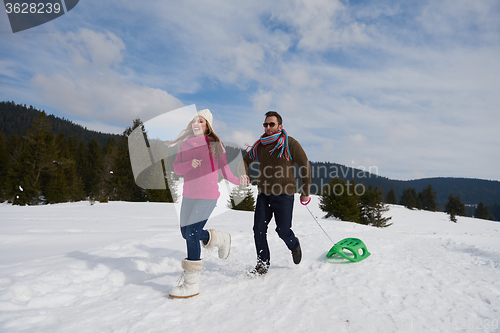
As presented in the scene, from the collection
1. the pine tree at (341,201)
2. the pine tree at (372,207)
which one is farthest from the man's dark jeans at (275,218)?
the pine tree at (372,207)

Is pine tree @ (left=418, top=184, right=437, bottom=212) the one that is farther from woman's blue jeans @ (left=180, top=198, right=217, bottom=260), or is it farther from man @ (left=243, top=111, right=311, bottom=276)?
woman's blue jeans @ (left=180, top=198, right=217, bottom=260)

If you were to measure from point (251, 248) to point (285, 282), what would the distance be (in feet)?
6.95

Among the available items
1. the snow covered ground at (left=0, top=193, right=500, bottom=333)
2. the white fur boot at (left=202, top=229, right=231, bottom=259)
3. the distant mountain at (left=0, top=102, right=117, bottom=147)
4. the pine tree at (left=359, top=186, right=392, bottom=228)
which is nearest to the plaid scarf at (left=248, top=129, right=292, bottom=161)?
the white fur boot at (left=202, top=229, right=231, bottom=259)

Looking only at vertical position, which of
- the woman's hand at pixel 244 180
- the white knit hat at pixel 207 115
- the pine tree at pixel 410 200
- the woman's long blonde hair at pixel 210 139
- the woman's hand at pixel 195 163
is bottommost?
the pine tree at pixel 410 200

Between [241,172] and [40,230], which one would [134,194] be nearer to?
[40,230]

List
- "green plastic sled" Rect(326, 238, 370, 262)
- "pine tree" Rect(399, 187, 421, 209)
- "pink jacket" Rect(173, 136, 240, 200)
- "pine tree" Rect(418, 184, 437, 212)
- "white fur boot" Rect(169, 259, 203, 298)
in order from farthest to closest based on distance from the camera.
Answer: "pine tree" Rect(399, 187, 421, 209), "pine tree" Rect(418, 184, 437, 212), "green plastic sled" Rect(326, 238, 370, 262), "pink jacket" Rect(173, 136, 240, 200), "white fur boot" Rect(169, 259, 203, 298)

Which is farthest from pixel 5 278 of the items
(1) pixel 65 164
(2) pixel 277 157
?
(1) pixel 65 164

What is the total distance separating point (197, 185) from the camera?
3254 millimetres

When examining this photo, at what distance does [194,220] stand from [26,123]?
155150 millimetres

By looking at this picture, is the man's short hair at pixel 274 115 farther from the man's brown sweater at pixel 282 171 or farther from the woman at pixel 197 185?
the woman at pixel 197 185

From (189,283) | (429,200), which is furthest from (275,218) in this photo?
(429,200)

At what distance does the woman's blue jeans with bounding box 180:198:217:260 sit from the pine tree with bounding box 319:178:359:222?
80.3ft

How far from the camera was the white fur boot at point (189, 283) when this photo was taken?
2955mm

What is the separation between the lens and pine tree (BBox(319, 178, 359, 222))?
25594mm
